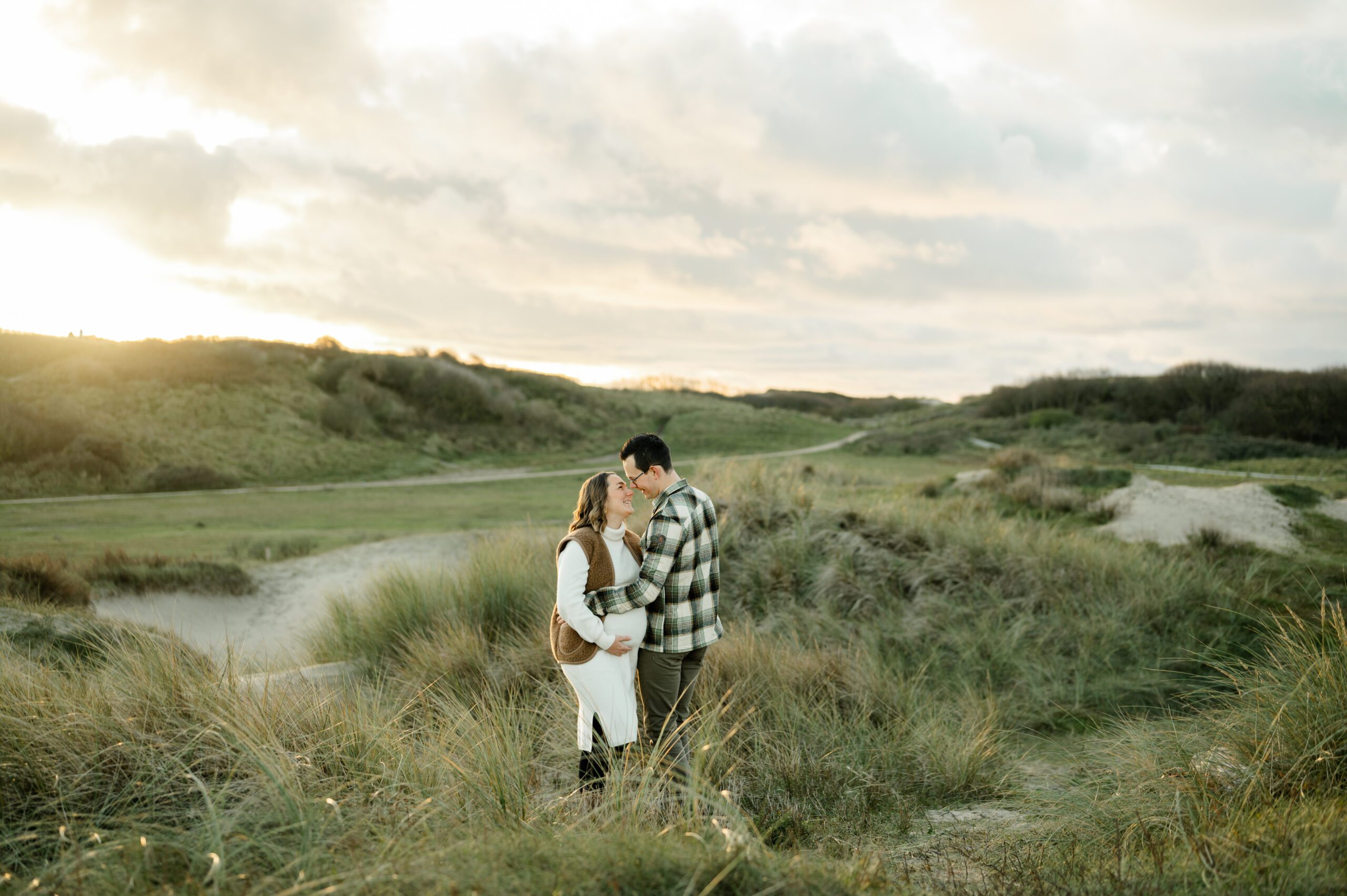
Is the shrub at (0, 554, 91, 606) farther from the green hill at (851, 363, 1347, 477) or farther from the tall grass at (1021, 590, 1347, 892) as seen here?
the green hill at (851, 363, 1347, 477)

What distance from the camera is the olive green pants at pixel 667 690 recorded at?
4.10 m

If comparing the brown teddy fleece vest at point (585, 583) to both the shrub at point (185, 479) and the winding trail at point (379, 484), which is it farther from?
the shrub at point (185, 479)

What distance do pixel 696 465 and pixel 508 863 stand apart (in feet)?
33.9

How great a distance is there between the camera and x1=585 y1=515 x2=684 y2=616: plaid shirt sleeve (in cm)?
380

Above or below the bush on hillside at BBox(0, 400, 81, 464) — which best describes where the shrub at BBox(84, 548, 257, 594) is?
below

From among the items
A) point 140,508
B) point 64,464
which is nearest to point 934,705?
point 140,508

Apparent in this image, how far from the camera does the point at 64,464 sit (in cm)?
1894

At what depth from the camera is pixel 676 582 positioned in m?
3.98

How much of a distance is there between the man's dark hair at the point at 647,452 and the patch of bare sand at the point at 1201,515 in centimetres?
892

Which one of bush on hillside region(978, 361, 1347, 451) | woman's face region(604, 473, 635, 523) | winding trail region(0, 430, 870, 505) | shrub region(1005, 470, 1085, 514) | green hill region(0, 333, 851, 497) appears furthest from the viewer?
bush on hillside region(978, 361, 1347, 451)

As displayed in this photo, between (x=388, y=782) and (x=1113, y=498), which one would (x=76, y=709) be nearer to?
(x=388, y=782)

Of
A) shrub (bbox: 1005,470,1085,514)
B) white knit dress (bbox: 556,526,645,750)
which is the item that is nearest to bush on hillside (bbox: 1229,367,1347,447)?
shrub (bbox: 1005,470,1085,514)

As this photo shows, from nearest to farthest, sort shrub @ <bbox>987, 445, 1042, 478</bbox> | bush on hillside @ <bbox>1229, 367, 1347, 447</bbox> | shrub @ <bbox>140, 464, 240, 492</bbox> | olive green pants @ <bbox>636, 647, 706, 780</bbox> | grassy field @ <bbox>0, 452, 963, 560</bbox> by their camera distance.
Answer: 1. olive green pants @ <bbox>636, 647, 706, 780</bbox>
2. grassy field @ <bbox>0, 452, 963, 560</bbox>
3. shrub @ <bbox>987, 445, 1042, 478</bbox>
4. shrub @ <bbox>140, 464, 240, 492</bbox>
5. bush on hillside @ <bbox>1229, 367, 1347, 447</bbox>

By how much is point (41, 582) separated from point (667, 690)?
340 inches
